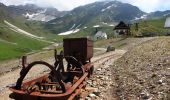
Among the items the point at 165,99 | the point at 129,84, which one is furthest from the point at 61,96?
the point at 129,84

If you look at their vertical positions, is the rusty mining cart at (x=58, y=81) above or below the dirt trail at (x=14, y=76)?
above

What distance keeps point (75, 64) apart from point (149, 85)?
716 cm

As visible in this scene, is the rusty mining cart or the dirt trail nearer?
the rusty mining cart

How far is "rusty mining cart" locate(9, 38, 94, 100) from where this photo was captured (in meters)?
14.8

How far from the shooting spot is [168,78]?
1881cm

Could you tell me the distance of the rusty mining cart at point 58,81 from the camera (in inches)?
581

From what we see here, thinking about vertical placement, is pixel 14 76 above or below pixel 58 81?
below

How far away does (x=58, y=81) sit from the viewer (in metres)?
15.2

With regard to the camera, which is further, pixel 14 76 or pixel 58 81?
pixel 14 76

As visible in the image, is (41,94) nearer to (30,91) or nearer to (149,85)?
(30,91)

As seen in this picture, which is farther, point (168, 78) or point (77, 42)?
point (77, 42)

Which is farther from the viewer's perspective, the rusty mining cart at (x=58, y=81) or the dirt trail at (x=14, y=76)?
the dirt trail at (x=14, y=76)

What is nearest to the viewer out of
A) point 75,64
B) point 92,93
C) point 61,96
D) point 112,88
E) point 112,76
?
point 61,96

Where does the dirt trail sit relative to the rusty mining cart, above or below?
below
